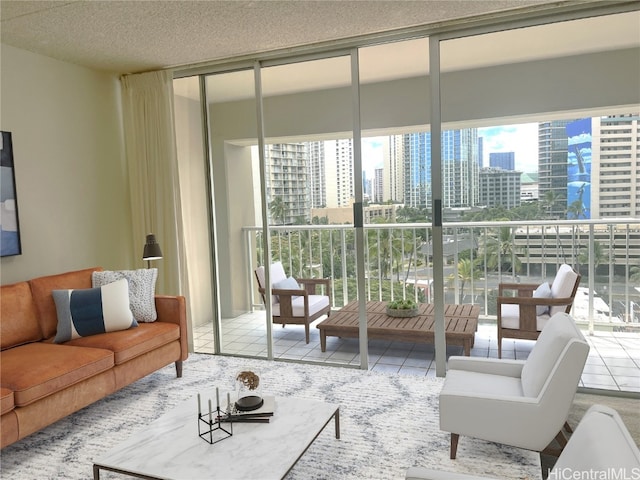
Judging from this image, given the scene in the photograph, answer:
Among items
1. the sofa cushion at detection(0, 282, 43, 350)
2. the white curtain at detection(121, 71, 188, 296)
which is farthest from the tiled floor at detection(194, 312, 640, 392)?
the sofa cushion at detection(0, 282, 43, 350)

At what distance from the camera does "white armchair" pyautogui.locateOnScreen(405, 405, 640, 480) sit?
1.17m

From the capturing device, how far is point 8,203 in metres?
3.52

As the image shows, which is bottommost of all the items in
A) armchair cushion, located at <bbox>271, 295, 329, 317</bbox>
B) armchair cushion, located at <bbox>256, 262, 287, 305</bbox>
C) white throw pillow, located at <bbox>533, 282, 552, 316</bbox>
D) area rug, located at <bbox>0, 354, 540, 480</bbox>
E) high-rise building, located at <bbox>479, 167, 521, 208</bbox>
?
area rug, located at <bbox>0, 354, 540, 480</bbox>

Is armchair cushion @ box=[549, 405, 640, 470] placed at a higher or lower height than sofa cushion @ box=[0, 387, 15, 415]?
higher

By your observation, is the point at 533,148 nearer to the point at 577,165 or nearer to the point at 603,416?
the point at 577,165

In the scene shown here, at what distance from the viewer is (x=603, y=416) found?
4.59ft

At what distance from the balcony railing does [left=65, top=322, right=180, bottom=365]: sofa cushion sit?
3.24 ft

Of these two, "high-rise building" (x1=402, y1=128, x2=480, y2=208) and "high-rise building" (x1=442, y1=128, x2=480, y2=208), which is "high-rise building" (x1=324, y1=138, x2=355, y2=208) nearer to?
"high-rise building" (x1=402, y1=128, x2=480, y2=208)

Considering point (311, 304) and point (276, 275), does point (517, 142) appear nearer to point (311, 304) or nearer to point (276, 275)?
point (311, 304)

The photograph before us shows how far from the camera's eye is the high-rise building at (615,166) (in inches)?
127

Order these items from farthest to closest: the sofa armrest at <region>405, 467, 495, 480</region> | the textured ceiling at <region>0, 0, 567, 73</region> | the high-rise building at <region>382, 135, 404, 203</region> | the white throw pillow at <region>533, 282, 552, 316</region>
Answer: the high-rise building at <region>382, 135, 404, 203</region>, the white throw pillow at <region>533, 282, 552, 316</region>, the textured ceiling at <region>0, 0, 567, 73</region>, the sofa armrest at <region>405, 467, 495, 480</region>

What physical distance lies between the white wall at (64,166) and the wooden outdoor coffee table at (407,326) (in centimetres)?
204

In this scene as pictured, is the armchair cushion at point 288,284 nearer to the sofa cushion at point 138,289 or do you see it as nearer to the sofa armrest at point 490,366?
the sofa cushion at point 138,289

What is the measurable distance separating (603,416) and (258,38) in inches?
131
